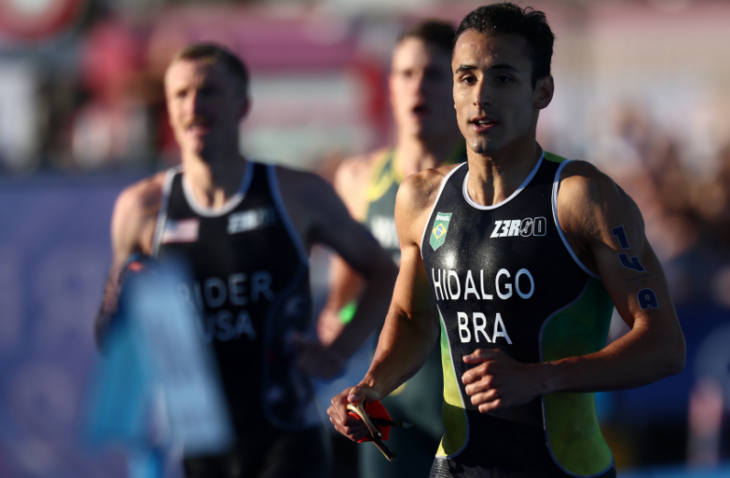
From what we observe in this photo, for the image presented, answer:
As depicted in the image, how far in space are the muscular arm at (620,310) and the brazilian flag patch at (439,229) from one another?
385 millimetres

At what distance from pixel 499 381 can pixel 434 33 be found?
263 cm

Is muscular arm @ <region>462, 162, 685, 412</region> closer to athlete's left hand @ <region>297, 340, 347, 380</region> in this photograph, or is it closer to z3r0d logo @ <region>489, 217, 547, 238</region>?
z3r0d logo @ <region>489, 217, 547, 238</region>

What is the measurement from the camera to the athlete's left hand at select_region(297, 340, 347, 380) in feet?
12.7

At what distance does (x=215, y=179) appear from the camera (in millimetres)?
4230

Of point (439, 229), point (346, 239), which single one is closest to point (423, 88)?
point (346, 239)

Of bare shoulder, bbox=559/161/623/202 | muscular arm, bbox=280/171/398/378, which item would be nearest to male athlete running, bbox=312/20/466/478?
muscular arm, bbox=280/171/398/378

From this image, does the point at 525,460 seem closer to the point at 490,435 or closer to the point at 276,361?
the point at 490,435

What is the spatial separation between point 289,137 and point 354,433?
11544 mm

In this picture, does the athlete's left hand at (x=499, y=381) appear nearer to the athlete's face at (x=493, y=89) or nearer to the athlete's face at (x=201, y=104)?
the athlete's face at (x=493, y=89)

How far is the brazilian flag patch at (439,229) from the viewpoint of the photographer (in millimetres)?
2869

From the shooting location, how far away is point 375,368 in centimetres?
286

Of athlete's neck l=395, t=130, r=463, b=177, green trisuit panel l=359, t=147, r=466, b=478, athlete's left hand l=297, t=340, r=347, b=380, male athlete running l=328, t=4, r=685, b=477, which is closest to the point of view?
male athlete running l=328, t=4, r=685, b=477

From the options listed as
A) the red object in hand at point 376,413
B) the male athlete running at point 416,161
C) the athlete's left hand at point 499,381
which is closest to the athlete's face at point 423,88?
the male athlete running at point 416,161

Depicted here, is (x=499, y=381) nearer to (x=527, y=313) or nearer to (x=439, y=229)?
(x=527, y=313)
